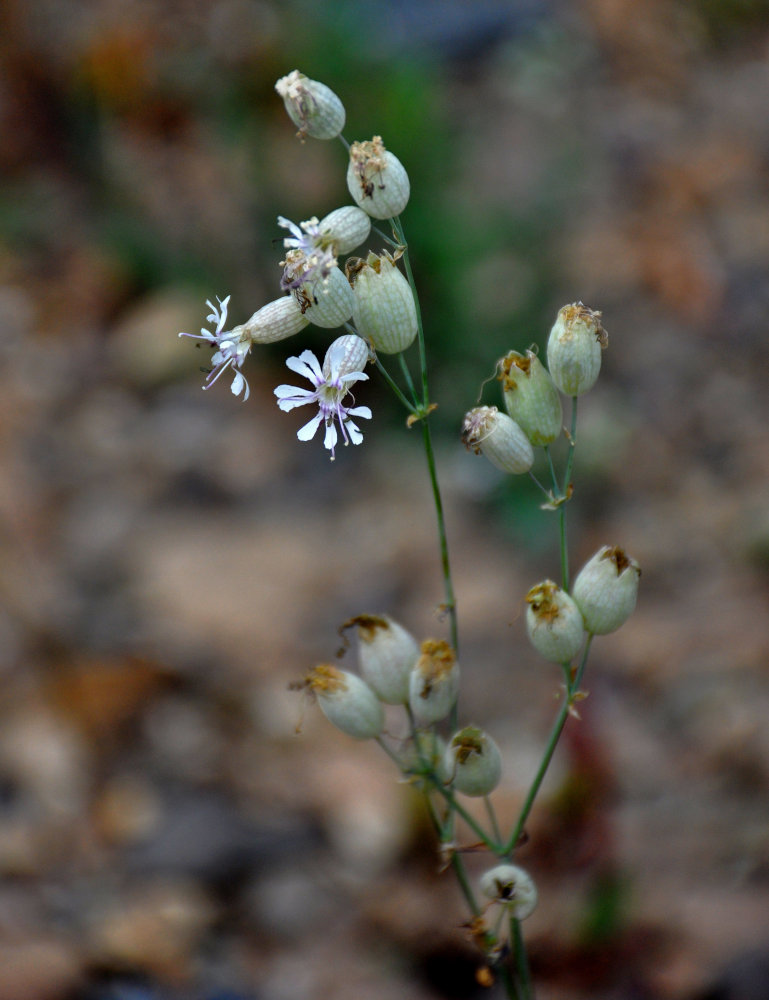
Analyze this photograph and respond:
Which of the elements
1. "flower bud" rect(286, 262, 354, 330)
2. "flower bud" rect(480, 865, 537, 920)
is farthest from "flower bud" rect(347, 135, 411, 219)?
"flower bud" rect(480, 865, 537, 920)

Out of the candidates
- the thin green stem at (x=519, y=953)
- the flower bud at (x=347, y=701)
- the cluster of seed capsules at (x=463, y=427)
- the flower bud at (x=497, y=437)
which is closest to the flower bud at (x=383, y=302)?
the cluster of seed capsules at (x=463, y=427)

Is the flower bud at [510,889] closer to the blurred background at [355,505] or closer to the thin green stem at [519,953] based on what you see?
the thin green stem at [519,953]

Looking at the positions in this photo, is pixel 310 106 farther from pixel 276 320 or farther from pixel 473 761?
pixel 473 761

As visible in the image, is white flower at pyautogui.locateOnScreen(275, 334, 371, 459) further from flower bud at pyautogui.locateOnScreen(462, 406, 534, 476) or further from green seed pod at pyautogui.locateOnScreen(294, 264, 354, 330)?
flower bud at pyautogui.locateOnScreen(462, 406, 534, 476)

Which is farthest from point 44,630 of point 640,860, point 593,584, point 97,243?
point 97,243

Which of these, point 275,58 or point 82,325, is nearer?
point 82,325

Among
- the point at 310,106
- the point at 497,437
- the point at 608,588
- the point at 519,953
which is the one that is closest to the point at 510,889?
the point at 519,953

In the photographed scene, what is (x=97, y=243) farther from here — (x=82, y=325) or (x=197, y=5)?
(x=197, y=5)
